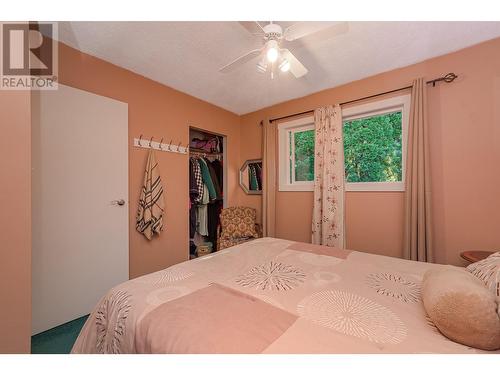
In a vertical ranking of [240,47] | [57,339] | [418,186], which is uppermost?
[240,47]

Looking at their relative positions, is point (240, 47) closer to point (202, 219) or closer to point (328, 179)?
point (328, 179)

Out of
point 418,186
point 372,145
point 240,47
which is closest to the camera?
point 240,47

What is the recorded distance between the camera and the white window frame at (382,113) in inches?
79.9

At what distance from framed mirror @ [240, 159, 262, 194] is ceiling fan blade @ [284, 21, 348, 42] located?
6.08 feet

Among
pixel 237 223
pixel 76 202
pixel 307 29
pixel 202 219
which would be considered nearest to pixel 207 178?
pixel 202 219

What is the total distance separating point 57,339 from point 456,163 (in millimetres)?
3482

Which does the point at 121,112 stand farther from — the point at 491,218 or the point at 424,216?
the point at 491,218

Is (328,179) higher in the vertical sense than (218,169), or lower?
lower

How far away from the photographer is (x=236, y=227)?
9.22ft

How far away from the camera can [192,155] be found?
2857 mm

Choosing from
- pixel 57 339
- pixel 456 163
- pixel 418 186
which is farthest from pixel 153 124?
pixel 456 163

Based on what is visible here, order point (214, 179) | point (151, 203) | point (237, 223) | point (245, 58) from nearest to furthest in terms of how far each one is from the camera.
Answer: point (245, 58), point (151, 203), point (237, 223), point (214, 179)

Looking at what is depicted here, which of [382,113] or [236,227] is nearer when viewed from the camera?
[382,113]
